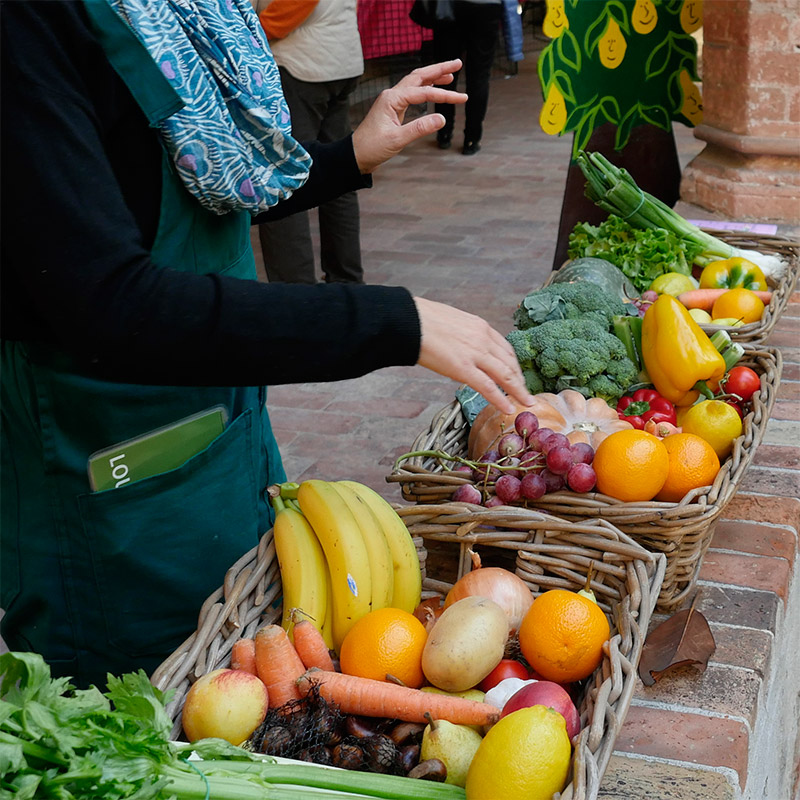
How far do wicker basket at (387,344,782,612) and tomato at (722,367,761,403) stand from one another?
→ 0.70 feet

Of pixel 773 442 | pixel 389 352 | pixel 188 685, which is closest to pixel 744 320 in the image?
pixel 773 442

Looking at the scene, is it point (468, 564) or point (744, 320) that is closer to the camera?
point (468, 564)

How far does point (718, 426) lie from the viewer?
1.99m

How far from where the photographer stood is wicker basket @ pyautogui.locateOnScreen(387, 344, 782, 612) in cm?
164

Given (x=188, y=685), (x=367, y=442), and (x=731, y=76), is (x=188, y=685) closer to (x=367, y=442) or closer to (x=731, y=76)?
(x=367, y=442)

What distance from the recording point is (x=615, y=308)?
2539mm

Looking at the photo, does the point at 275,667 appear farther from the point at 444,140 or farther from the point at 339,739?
the point at 444,140

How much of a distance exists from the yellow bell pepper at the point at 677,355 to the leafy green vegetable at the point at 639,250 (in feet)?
2.51

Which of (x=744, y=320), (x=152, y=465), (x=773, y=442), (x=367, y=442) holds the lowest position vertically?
(x=367, y=442)

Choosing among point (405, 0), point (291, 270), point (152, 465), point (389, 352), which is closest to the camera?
point (389, 352)

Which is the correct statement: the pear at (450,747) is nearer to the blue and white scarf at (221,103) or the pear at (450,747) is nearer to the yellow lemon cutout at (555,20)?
the blue and white scarf at (221,103)

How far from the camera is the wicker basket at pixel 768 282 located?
2.45 m

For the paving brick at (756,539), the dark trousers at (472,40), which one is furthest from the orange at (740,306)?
the dark trousers at (472,40)

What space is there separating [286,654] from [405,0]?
714 centimetres
